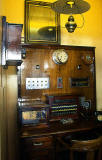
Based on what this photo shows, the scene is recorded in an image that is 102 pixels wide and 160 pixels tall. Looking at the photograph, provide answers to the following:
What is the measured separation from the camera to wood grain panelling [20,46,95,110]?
2676 millimetres

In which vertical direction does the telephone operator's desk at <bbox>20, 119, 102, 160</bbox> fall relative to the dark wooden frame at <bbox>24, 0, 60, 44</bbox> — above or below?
below

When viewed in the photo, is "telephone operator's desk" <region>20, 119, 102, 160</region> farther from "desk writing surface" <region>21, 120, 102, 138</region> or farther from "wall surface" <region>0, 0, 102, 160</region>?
"wall surface" <region>0, 0, 102, 160</region>

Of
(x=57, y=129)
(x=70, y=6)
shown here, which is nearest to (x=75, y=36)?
(x=70, y=6)

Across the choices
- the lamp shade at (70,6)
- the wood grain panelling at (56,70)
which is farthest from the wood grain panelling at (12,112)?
the lamp shade at (70,6)

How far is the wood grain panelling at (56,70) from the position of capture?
2676 mm

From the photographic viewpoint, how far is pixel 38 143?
2.09 m

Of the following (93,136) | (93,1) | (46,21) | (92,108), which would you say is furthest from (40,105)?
(93,1)

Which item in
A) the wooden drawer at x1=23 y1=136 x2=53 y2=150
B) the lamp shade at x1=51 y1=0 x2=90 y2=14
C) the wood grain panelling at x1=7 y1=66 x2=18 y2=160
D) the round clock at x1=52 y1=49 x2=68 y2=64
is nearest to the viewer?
the lamp shade at x1=51 y1=0 x2=90 y2=14

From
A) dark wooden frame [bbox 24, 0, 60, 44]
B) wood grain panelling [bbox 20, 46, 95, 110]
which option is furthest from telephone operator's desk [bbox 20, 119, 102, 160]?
dark wooden frame [bbox 24, 0, 60, 44]

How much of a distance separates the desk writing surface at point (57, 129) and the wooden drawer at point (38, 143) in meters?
0.08

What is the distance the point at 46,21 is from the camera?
2973 mm

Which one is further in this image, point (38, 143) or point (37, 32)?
point (37, 32)

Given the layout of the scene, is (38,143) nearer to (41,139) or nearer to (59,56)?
(41,139)

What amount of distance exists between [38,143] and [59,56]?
1491 millimetres
